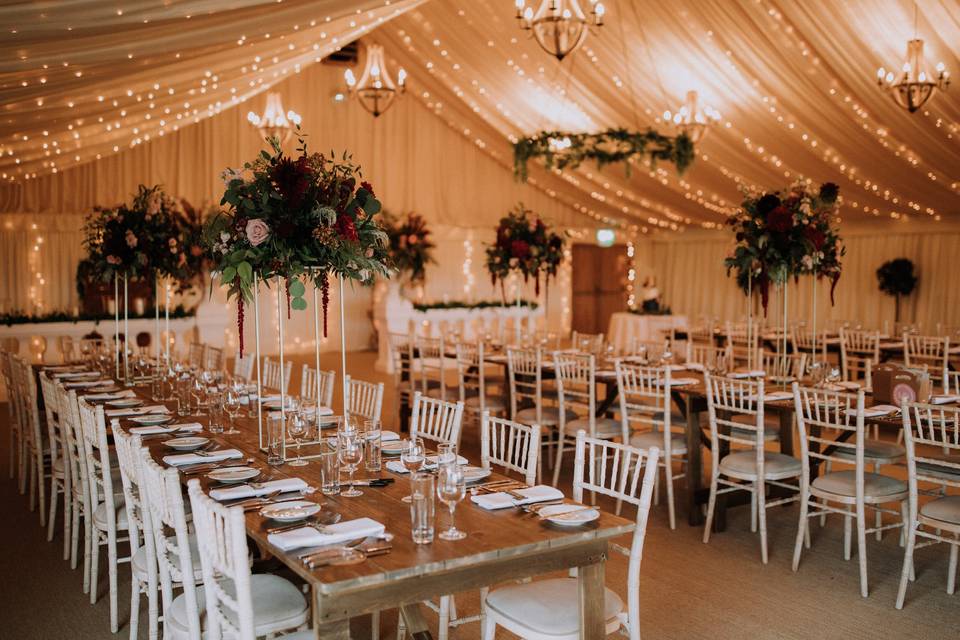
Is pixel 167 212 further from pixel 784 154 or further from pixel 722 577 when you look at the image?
pixel 784 154

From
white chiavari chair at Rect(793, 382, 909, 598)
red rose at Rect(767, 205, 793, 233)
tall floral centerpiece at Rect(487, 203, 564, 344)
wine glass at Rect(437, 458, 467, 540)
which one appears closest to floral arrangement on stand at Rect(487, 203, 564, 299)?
tall floral centerpiece at Rect(487, 203, 564, 344)

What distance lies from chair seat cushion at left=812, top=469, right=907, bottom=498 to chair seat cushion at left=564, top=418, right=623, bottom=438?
1653 mm

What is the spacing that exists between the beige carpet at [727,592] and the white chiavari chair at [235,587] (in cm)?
96

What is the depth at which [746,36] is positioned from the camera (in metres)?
8.49

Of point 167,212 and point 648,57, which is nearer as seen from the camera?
point 167,212

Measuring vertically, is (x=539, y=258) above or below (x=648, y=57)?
below

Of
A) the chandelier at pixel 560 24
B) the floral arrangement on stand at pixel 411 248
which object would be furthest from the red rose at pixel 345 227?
the floral arrangement on stand at pixel 411 248

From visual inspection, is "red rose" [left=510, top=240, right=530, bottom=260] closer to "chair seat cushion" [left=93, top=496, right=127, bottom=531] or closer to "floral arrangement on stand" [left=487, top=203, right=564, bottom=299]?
"floral arrangement on stand" [left=487, top=203, right=564, bottom=299]

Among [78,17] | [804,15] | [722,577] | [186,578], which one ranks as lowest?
[722,577]

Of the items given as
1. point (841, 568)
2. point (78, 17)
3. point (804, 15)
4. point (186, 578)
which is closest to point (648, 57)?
point (804, 15)

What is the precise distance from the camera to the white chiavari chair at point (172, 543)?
9.27 feet

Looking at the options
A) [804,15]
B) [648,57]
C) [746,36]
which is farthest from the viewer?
[648,57]

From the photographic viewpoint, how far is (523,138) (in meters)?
8.77

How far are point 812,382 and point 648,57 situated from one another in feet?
16.0
